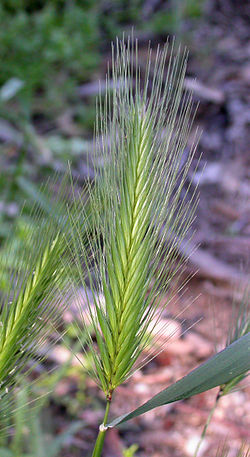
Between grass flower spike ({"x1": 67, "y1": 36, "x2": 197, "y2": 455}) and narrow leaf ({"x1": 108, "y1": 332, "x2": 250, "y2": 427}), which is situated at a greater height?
grass flower spike ({"x1": 67, "y1": 36, "x2": 197, "y2": 455})

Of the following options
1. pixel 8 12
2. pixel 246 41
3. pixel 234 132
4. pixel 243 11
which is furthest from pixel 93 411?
pixel 243 11

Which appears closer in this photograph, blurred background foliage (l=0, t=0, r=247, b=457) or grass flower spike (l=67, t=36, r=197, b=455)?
grass flower spike (l=67, t=36, r=197, b=455)

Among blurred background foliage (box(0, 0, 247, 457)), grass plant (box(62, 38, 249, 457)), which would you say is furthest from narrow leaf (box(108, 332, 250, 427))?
blurred background foliage (box(0, 0, 247, 457))

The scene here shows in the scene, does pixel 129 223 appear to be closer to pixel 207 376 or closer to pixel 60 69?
pixel 207 376

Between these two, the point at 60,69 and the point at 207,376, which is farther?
the point at 60,69

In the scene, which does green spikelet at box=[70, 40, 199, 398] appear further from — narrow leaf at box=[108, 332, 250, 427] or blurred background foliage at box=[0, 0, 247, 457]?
blurred background foliage at box=[0, 0, 247, 457]

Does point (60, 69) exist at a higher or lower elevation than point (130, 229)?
lower

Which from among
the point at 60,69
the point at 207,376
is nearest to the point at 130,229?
the point at 207,376

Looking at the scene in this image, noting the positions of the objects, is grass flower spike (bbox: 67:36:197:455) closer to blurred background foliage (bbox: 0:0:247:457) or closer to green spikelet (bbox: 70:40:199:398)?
green spikelet (bbox: 70:40:199:398)

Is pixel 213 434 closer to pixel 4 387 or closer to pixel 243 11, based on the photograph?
pixel 4 387

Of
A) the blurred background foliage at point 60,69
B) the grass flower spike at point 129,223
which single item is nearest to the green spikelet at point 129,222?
the grass flower spike at point 129,223

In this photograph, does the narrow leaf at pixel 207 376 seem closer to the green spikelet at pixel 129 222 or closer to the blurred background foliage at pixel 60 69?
the green spikelet at pixel 129 222
